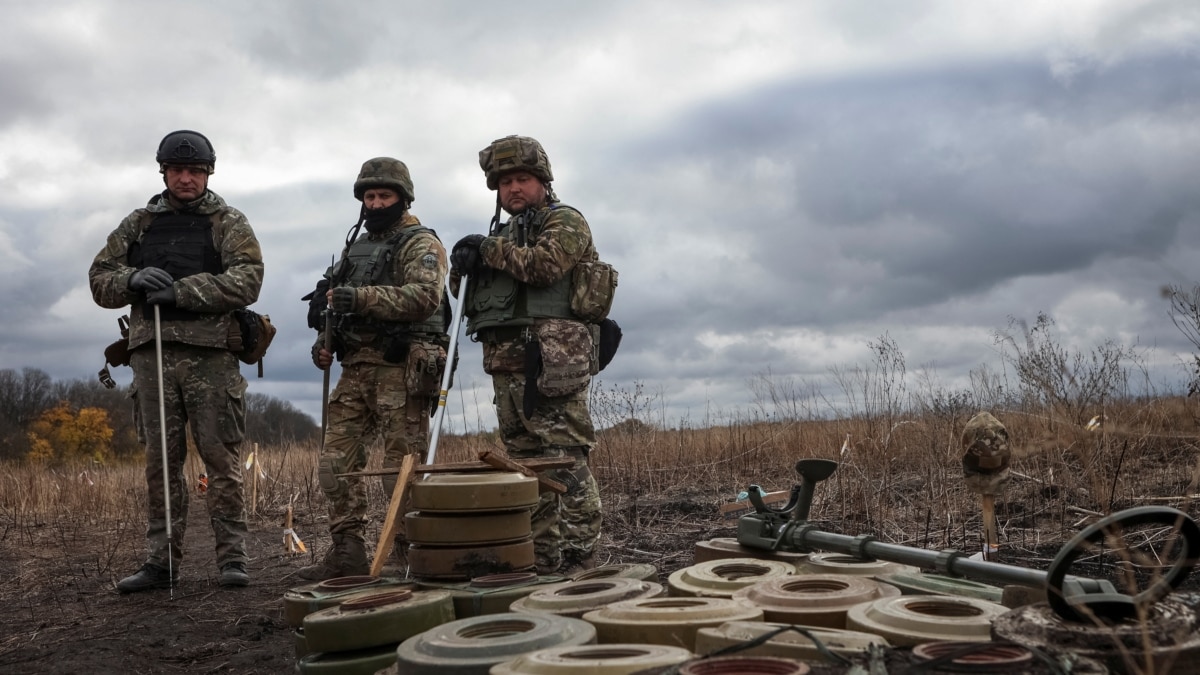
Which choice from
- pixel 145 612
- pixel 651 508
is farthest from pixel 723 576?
pixel 651 508

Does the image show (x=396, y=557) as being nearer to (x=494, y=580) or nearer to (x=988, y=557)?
(x=494, y=580)

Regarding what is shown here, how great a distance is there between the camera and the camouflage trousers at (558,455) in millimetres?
5340

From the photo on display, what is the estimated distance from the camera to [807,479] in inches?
147

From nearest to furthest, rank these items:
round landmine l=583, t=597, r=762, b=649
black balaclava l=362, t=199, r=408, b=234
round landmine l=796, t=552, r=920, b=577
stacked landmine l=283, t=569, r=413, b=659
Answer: round landmine l=583, t=597, r=762, b=649, round landmine l=796, t=552, r=920, b=577, stacked landmine l=283, t=569, r=413, b=659, black balaclava l=362, t=199, r=408, b=234

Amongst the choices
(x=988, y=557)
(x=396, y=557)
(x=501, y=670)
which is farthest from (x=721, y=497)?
(x=501, y=670)

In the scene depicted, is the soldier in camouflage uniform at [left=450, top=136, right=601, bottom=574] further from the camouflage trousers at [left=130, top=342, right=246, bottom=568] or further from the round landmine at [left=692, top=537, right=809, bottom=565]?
the camouflage trousers at [left=130, top=342, right=246, bottom=568]

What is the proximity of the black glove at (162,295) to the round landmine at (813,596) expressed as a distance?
4100 millimetres

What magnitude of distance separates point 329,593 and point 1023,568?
2574 mm

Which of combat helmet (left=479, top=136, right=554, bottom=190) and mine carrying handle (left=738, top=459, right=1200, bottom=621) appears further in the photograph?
combat helmet (left=479, top=136, right=554, bottom=190)

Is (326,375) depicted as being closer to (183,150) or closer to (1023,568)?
(183,150)

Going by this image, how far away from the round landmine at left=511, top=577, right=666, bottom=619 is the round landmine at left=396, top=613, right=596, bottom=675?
0.17m

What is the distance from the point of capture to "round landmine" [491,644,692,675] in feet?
7.28

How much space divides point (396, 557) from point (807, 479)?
3.47 m

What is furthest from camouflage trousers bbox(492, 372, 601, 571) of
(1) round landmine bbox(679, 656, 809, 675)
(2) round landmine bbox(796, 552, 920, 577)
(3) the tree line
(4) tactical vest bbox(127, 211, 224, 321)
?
(3) the tree line
